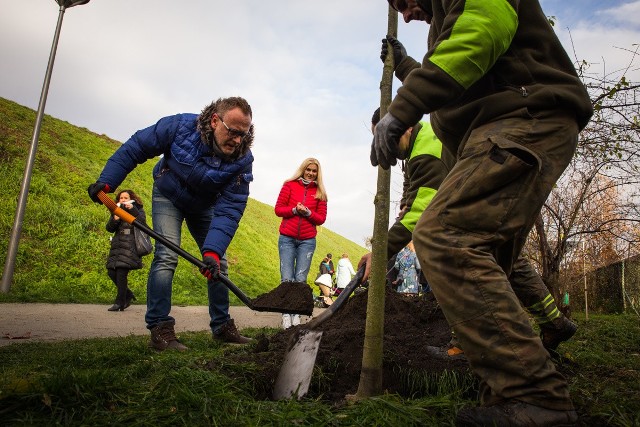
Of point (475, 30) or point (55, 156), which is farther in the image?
point (55, 156)

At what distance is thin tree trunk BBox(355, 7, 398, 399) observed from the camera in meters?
2.16

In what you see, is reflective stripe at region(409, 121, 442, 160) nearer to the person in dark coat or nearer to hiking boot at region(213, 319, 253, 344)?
hiking boot at region(213, 319, 253, 344)

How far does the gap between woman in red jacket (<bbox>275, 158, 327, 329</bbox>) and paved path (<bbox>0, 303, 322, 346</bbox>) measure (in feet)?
4.06

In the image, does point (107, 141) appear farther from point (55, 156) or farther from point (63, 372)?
point (63, 372)

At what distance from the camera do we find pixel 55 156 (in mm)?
15305

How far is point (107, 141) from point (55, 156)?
264 inches

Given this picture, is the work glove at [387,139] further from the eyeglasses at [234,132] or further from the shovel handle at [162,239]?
the shovel handle at [162,239]

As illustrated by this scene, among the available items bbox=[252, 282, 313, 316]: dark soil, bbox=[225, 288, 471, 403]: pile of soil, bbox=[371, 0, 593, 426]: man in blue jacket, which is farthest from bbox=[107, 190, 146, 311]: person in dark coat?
bbox=[371, 0, 593, 426]: man in blue jacket

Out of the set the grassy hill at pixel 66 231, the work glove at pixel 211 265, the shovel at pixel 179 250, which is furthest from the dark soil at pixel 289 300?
the grassy hill at pixel 66 231

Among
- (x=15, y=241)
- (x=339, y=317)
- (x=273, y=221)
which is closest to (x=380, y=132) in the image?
(x=339, y=317)

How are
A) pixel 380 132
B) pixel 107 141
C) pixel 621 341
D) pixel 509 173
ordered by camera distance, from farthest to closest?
pixel 107 141
pixel 621 341
pixel 380 132
pixel 509 173

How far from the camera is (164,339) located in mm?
3811

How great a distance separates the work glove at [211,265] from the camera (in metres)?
4.11

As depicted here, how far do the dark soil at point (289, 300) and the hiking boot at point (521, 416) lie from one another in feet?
7.94
